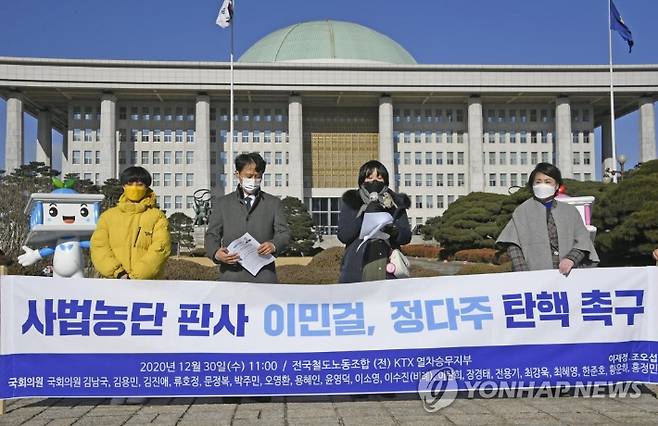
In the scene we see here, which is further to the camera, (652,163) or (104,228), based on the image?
(652,163)

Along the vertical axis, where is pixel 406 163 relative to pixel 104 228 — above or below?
above

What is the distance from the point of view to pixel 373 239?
18.0 feet

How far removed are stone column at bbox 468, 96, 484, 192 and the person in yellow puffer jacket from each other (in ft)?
205

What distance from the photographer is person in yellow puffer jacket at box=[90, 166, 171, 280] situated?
17.3 feet

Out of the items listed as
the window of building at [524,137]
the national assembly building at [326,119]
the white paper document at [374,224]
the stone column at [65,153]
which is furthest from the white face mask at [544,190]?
the window of building at [524,137]

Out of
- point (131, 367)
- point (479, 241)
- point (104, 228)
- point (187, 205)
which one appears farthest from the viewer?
point (187, 205)

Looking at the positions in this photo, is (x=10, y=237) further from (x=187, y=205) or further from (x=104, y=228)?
(x=187, y=205)

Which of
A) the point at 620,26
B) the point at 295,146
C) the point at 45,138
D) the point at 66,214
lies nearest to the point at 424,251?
the point at 620,26

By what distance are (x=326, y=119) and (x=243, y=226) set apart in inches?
2490

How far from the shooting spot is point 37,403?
4.92 meters

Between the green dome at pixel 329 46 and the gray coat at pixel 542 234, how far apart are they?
6522 cm

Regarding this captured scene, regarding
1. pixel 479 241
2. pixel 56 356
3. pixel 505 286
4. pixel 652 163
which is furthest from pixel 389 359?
pixel 479 241

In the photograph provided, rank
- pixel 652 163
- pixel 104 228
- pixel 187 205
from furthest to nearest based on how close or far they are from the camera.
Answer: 1. pixel 187 205
2. pixel 652 163
3. pixel 104 228

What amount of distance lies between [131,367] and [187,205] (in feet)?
206
